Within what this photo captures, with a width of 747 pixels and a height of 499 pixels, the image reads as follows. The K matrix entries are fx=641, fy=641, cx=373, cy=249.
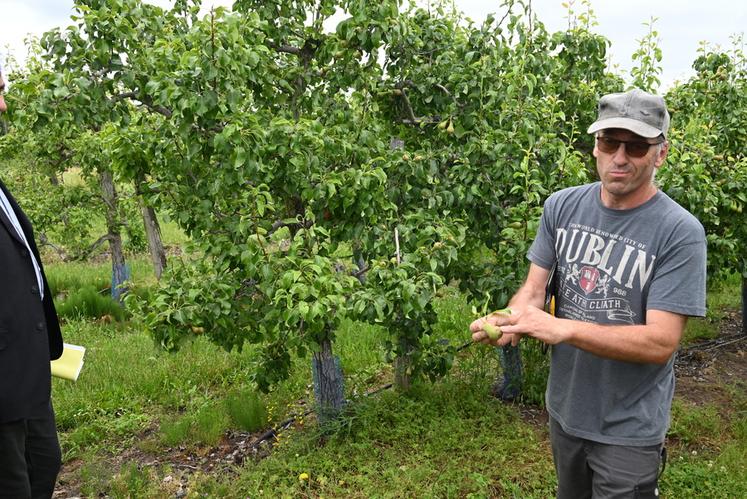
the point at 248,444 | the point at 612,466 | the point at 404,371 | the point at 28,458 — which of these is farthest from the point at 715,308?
the point at 28,458

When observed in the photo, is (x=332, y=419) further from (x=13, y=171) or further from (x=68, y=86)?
(x=13, y=171)

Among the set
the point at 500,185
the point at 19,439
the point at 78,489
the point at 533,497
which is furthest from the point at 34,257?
the point at 533,497

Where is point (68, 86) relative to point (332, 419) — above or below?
above

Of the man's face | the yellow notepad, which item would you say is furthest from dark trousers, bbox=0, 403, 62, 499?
the man's face

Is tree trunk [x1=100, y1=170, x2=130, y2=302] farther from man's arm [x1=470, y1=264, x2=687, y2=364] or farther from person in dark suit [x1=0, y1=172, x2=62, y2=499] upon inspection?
man's arm [x1=470, y1=264, x2=687, y2=364]

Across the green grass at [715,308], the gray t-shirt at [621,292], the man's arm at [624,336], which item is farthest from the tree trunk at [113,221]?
the man's arm at [624,336]

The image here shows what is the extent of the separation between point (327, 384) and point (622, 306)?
2.55 meters

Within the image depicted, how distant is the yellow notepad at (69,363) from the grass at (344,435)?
1.25m

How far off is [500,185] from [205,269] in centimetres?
183

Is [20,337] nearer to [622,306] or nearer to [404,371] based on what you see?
[622,306]

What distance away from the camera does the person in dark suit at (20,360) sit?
241 centimetres

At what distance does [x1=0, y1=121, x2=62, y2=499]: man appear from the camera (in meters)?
2.41

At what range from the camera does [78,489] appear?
4.13 meters

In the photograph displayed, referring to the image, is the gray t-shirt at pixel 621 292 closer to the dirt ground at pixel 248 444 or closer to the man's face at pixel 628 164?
the man's face at pixel 628 164
